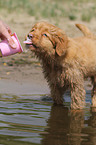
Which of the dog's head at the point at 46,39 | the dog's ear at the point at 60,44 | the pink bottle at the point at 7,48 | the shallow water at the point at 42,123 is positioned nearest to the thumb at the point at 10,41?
the pink bottle at the point at 7,48

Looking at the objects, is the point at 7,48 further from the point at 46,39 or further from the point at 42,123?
the point at 42,123

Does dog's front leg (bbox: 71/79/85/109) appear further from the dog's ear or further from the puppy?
the dog's ear

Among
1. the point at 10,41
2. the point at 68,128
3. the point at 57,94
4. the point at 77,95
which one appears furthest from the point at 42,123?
the point at 57,94

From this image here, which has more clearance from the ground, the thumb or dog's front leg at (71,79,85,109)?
the thumb

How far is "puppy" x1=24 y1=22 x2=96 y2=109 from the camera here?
5586mm

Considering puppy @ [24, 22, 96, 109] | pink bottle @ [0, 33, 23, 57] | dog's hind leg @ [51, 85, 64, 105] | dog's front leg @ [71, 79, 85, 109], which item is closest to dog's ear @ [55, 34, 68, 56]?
puppy @ [24, 22, 96, 109]

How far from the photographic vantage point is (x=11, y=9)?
68.3ft

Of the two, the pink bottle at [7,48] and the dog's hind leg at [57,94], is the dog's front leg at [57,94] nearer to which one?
the dog's hind leg at [57,94]

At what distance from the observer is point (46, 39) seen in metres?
5.60

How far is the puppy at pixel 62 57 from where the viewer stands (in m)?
5.59

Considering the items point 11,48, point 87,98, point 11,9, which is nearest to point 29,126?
point 11,48

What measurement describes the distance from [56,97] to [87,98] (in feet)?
3.50

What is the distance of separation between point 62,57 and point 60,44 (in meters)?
0.31

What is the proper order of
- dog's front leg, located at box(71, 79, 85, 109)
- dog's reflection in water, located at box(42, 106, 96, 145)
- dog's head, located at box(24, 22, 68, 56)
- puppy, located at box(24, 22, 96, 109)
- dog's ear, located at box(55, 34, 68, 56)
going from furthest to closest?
dog's front leg, located at box(71, 79, 85, 109) < dog's ear, located at box(55, 34, 68, 56) < puppy, located at box(24, 22, 96, 109) < dog's head, located at box(24, 22, 68, 56) < dog's reflection in water, located at box(42, 106, 96, 145)
